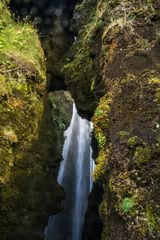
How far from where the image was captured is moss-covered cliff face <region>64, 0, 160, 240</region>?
4129mm

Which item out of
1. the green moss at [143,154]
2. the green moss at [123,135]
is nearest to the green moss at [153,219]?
the green moss at [143,154]

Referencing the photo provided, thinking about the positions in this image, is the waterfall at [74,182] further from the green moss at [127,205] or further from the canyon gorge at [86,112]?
the green moss at [127,205]

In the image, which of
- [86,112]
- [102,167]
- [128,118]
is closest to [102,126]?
[128,118]

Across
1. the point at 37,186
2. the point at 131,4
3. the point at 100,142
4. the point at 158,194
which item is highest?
the point at 131,4

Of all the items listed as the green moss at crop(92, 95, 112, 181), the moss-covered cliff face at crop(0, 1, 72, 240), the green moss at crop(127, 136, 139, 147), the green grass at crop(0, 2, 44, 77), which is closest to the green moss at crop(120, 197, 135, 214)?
Result: the green moss at crop(127, 136, 139, 147)

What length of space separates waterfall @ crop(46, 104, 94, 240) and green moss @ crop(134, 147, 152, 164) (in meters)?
10.5

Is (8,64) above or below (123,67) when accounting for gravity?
above

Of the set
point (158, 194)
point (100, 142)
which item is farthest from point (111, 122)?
point (158, 194)

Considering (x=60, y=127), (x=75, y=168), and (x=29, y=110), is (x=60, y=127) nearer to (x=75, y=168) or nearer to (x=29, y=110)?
(x=75, y=168)

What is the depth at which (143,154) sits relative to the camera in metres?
4.52

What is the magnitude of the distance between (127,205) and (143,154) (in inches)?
25.0

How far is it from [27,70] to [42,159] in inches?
140

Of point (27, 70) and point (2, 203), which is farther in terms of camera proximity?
point (2, 203)

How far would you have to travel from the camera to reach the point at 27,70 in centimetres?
811
